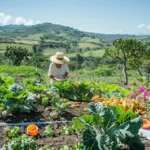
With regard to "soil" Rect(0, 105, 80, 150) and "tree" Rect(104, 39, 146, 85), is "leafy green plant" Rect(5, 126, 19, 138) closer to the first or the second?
"soil" Rect(0, 105, 80, 150)

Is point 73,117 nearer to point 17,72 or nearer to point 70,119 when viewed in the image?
point 70,119

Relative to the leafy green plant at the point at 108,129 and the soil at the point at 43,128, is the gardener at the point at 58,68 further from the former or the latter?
the leafy green plant at the point at 108,129

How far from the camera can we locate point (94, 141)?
12.6ft

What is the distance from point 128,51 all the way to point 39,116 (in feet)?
51.3

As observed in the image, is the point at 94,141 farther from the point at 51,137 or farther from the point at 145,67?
the point at 145,67

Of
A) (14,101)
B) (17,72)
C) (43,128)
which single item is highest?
(14,101)

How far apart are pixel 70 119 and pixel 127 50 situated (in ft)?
50.6

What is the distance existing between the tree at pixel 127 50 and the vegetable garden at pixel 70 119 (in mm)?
12626

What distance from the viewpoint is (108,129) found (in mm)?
3930

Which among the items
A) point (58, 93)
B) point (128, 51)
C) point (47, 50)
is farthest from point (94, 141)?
point (47, 50)

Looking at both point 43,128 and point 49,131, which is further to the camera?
point 43,128

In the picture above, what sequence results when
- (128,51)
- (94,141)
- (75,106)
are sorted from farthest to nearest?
1. (128,51)
2. (75,106)
3. (94,141)

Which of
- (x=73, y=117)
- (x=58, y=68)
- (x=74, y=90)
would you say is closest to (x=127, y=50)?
(x=58, y=68)

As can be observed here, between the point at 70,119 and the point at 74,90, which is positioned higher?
the point at 74,90
